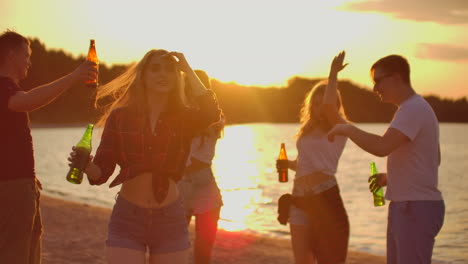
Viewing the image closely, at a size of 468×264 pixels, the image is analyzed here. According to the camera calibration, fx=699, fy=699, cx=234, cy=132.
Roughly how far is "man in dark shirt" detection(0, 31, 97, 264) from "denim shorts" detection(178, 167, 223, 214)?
1.97 m

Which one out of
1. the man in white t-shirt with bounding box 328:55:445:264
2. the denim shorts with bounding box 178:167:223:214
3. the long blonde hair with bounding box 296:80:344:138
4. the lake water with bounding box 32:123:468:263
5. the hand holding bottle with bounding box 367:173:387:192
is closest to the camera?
the man in white t-shirt with bounding box 328:55:445:264

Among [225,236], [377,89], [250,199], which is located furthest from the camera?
[250,199]

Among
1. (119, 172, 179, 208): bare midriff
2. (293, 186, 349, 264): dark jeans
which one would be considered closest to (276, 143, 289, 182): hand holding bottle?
(293, 186, 349, 264): dark jeans

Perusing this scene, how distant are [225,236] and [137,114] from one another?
Result: 10.4 meters

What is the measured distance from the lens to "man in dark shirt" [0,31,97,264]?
5352 millimetres

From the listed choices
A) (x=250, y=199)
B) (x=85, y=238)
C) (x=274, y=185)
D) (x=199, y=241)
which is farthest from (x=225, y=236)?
(x=274, y=185)

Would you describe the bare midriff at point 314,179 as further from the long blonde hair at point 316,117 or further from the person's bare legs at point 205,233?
the person's bare legs at point 205,233

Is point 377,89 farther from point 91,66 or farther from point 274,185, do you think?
point 274,185

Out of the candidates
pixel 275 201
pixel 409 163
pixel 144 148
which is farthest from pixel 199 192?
pixel 275 201

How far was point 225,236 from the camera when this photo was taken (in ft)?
49.8

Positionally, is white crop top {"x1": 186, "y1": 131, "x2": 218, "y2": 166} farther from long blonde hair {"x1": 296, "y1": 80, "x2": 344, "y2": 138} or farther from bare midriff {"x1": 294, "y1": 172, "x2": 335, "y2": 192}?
bare midriff {"x1": 294, "y1": 172, "x2": 335, "y2": 192}

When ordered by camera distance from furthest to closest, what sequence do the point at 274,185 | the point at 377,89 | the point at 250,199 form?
the point at 274,185 < the point at 250,199 < the point at 377,89

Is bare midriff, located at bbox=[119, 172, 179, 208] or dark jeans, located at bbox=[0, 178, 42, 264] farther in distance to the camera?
dark jeans, located at bbox=[0, 178, 42, 264]

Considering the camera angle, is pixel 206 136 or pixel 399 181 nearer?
pixel 399 181
